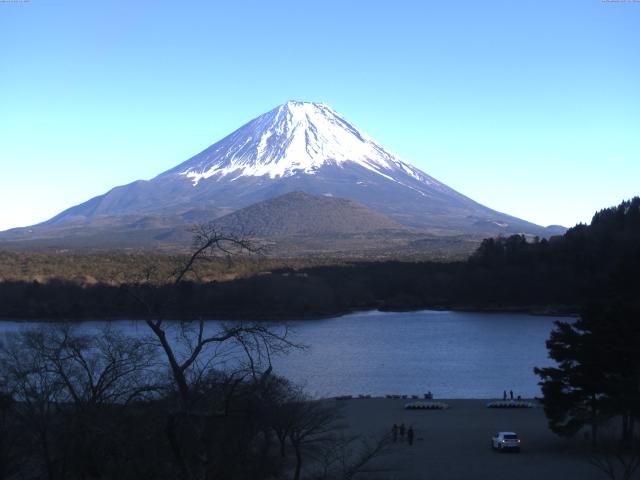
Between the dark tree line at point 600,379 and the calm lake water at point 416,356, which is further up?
the dark tree line at point 600,379

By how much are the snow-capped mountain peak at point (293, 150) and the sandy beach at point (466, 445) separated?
12117cm

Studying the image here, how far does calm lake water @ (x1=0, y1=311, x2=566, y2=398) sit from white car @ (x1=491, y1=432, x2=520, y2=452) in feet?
21.8

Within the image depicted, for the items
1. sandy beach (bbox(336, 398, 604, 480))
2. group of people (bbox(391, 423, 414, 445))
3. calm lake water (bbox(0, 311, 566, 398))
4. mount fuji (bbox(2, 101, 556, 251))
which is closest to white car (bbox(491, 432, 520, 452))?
sandy beach (bbox(336, 398, 604, 480))

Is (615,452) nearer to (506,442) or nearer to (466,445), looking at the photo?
(506,442)

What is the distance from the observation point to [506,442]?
13141 mm

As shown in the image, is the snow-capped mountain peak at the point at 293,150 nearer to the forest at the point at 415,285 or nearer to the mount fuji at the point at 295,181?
the mount fuji at the point at 295,181

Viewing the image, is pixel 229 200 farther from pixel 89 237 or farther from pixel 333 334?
pixel 333 334

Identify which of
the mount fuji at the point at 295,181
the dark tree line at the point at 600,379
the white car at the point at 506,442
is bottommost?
the white car at the point at 506,442

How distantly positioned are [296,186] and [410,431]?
117414 mm

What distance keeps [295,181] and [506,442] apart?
12084cm

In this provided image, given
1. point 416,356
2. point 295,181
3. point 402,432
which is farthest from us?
point 295,181

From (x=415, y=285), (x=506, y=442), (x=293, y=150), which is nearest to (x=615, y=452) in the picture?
(x=506, y=442)

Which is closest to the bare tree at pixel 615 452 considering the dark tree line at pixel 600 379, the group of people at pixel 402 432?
the dark tree line at pixel 600 379

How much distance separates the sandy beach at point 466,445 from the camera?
11.6 m
